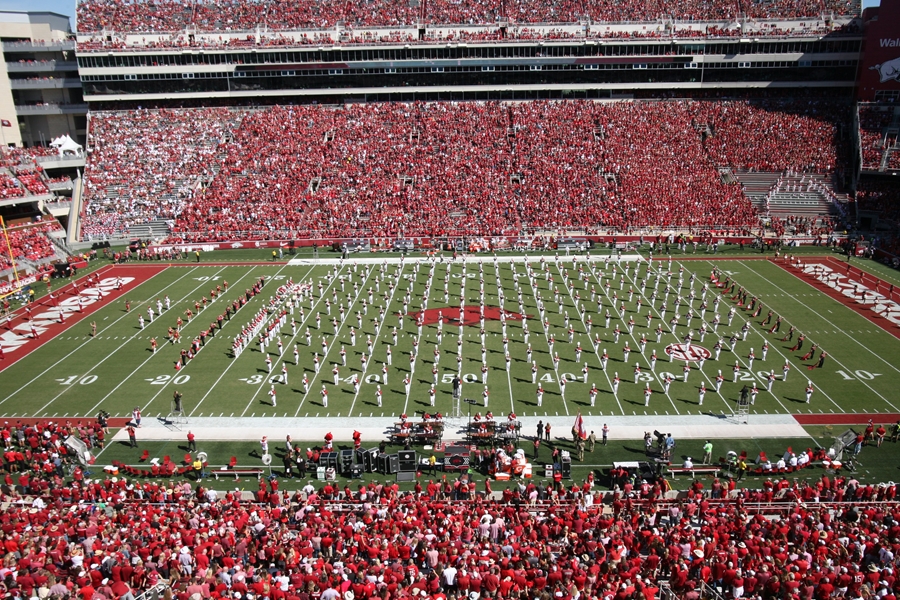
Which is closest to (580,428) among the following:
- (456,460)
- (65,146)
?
(456,460)

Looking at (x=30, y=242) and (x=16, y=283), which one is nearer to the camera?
(x=16, y=283)

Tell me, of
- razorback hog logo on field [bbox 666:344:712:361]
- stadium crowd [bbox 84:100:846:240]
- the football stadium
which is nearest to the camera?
the football stadium

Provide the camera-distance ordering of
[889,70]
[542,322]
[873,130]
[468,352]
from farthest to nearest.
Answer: [889,70] → [873,130] → [542,322] → [468,352]

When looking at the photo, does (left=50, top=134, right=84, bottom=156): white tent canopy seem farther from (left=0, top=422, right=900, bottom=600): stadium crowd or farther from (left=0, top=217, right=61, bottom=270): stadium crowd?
(left=0, top=422, right=900, bottom=600): stadium crowd

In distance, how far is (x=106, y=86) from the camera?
50.7 m

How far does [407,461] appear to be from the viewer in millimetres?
16594

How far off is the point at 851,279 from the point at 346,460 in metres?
27.1

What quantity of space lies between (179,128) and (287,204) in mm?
13912

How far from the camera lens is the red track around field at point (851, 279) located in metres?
26.1

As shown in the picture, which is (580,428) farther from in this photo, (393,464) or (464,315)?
(464,315)

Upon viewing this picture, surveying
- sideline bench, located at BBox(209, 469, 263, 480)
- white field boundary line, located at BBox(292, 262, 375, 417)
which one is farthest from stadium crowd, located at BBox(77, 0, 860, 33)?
sideline bench, located at BBox(209, 469, 263, 480)

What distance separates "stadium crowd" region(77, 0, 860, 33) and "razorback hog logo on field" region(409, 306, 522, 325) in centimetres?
3316

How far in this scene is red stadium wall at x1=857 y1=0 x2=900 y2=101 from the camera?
43.3m

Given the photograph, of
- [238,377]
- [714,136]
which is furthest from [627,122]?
[238,377]
